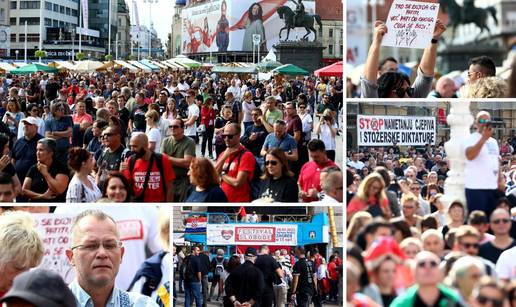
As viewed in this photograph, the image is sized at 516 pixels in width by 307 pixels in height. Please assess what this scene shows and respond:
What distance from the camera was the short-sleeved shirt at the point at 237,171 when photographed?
662 centimetres

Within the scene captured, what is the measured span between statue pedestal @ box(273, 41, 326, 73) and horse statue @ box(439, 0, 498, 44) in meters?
27.0

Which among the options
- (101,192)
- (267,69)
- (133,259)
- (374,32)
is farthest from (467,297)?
(267,69)

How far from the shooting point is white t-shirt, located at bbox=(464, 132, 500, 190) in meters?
5.21

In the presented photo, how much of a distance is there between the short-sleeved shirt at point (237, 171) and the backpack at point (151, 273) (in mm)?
1139

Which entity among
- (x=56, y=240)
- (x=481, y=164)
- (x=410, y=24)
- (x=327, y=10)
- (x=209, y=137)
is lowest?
(x=56, y=240)

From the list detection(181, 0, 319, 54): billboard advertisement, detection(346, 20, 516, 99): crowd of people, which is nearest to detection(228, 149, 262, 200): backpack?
detection(346, 20, 516, 99): crowd of people

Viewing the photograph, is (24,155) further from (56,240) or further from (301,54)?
(301,54)

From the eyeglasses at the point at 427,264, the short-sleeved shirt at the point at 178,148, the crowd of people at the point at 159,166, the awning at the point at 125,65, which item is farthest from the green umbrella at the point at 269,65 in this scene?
the eyeglasses at the point at 427,264

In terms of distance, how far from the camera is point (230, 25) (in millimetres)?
62531

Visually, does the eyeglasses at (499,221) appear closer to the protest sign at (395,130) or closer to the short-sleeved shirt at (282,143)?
the protest sign at (395,130)

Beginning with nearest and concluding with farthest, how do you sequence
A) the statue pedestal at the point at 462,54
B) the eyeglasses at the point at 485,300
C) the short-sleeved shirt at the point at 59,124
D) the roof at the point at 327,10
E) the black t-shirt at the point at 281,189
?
the eyeglasses at the point at 485,300 → the statue pedestal at the point at 462,54 → the black t-shirt at the point at 281,189 → the short-sleeved shirt at the point at 59,124 → the roof at the point at 327,10

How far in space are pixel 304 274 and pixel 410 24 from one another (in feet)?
5.75

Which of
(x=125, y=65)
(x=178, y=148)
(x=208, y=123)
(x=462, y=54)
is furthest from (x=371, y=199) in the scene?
(x=125, y=65)

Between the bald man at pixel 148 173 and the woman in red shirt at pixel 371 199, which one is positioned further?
the bald man at pixel 148 173
